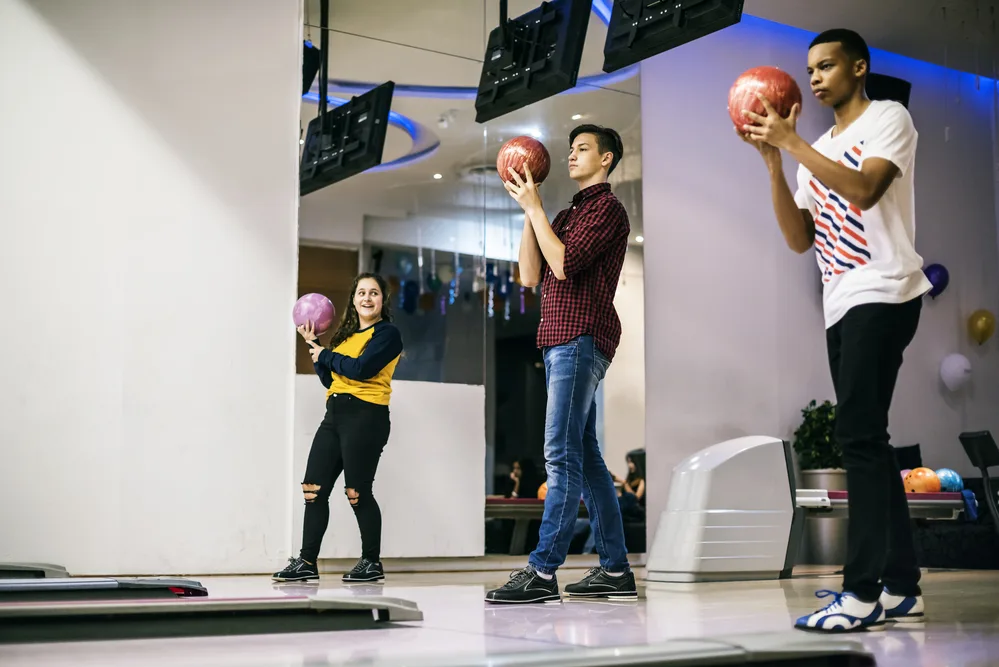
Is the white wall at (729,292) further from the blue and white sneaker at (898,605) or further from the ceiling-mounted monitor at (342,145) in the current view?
the blue and white sneaker at (898,605)

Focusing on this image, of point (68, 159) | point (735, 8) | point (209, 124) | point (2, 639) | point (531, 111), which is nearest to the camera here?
point (2, 639)

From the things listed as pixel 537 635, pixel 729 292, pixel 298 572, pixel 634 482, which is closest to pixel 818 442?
pixel 729 292

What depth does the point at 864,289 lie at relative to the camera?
2.63 metres

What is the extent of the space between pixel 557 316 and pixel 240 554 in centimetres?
269

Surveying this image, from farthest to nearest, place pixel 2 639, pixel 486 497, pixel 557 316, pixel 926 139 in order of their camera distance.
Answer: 1. pixel 926 139
2. pixel 486 497
3. pixel 557 316
4. pixel 2 639

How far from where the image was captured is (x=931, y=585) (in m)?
4.84

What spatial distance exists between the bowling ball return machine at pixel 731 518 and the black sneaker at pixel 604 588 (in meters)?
1.25

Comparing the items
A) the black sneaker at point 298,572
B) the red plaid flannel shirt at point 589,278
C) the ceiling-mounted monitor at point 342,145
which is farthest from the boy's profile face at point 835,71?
the ceiling-mounted monitor at point 342,145

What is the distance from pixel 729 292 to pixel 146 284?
409cm

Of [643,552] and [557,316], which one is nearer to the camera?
[557,316]

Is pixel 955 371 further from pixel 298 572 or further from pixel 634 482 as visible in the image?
pixel 298 572

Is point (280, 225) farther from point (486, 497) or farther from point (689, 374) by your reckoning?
point (689, 374)

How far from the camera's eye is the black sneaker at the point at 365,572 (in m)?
4.61

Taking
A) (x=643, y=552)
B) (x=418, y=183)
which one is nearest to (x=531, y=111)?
(x=418, y=183)
